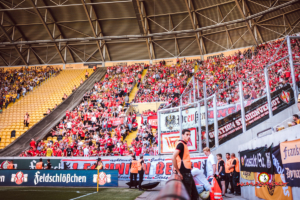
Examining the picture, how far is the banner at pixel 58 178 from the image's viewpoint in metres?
13.5

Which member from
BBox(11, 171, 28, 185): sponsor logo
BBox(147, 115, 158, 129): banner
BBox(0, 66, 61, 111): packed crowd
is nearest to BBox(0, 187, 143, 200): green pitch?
BBox(11, 171, 28, 185): sponsor logo

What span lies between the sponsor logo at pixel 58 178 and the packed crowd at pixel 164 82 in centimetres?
1320

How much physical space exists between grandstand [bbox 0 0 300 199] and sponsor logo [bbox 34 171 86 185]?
239 cm

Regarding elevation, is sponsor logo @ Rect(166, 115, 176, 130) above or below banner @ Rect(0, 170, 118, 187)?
above

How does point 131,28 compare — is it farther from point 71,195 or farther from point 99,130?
point 71,195

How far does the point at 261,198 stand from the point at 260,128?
3.46 metres

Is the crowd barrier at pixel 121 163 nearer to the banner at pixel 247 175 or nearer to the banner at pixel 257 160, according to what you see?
the banner at pixel 247 175

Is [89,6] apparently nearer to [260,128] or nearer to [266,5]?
[266,5]

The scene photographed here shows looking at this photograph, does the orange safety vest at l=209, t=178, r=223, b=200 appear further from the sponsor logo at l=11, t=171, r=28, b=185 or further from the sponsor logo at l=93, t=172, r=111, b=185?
the sponsor logo at l=11, t=171, r=28, b=185

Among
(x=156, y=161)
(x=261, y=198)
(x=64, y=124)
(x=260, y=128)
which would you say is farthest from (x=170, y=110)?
(x=64, y=124)

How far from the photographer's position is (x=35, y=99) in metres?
31.5

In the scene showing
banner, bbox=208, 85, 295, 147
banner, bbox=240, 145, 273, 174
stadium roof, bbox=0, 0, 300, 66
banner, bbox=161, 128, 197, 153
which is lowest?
banner, bbox=240, 145, 273, 174

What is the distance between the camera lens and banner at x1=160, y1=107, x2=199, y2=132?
43.7 ft

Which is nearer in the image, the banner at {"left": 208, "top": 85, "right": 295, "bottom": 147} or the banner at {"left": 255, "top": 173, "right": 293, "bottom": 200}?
the banner at {"left": 255, "top": 173, "right": 293, "bottom": 200}
